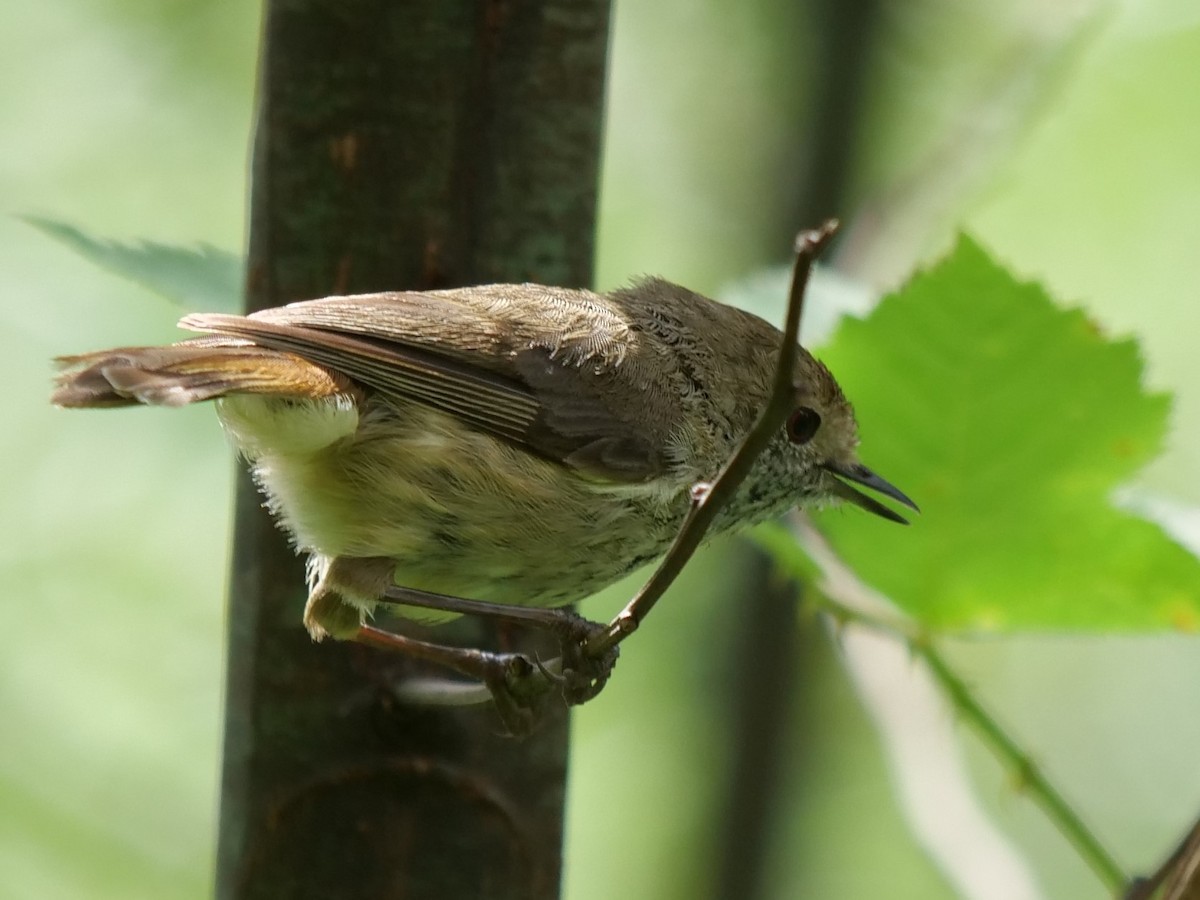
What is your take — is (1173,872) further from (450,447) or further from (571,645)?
(450,447)

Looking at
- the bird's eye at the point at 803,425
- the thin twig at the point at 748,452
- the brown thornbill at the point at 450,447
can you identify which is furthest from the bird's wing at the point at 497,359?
the thin twig at the point at 748,452

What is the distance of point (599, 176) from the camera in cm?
272

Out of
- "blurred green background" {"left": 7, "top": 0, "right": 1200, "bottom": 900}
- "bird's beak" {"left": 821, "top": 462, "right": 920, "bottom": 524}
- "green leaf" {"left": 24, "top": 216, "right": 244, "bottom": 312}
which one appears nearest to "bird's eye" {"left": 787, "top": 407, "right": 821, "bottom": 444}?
"bird's beak" {"left": 821, "top": 462, "right": 920, "bottom": 524}

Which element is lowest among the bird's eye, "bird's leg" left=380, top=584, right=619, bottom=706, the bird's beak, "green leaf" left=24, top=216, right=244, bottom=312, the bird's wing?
"bird's leg" left=380, top=584, right=619, bottom=706

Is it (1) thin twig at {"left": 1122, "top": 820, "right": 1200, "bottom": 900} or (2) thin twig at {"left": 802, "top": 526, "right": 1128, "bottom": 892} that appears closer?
(1) thin twig at {"left": 1122, "top": 820, "right": 1200, "bottom": 900}

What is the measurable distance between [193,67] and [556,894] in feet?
17.2

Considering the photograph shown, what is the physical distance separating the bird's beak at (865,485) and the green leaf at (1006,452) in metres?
0.14

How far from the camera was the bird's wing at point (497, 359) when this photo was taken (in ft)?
8.18

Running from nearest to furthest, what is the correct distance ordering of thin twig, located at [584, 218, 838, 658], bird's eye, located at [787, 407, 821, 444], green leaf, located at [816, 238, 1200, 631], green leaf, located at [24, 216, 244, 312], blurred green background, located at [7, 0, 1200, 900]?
1. thin twig, located at [584, 218, 838, 658]
2. green leaf, located at [816, 238, 1200, 631]
3. green leaf, located at [24, 216, 244, 312]
4. bird's eye, located at [787, 407, 821, 444]
5. blurred green background, located at [7, 0, 1200, 900]

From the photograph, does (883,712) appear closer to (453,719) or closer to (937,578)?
(937,578)

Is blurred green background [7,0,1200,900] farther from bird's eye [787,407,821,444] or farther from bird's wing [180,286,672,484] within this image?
bird's wing [180,286,672,484]

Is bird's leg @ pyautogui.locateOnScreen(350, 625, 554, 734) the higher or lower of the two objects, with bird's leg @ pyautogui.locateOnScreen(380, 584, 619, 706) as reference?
lower

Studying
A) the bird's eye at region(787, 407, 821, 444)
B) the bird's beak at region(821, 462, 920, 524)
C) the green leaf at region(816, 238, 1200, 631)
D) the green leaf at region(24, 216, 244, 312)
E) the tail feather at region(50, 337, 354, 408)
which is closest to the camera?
the tail feather at region(50, 337, 354, 408)

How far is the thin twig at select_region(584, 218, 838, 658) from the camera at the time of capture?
1.21 meters
